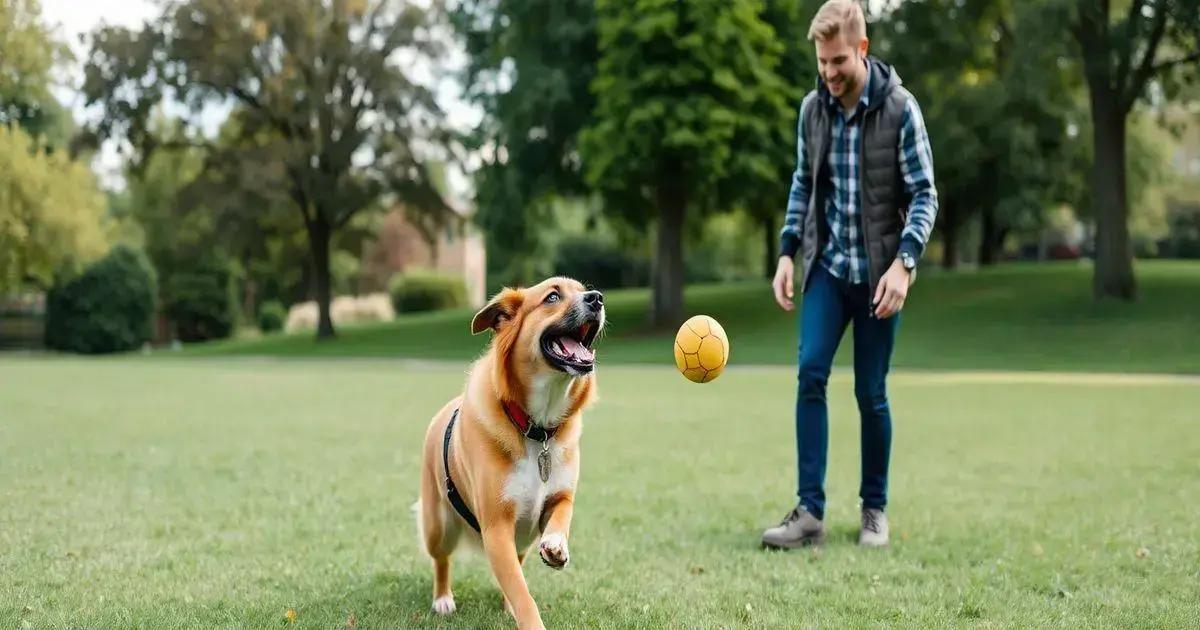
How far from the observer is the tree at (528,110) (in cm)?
2842

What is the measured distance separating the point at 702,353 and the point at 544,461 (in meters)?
1.04

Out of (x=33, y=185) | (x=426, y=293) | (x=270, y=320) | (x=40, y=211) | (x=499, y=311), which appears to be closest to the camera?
(x=499, y=311)

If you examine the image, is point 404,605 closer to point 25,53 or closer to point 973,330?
point 973,330

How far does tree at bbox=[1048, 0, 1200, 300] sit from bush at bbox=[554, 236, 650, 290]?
89.6ft

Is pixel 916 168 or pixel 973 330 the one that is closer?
pixel 916 168

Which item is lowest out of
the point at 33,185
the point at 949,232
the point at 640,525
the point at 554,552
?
the point at 640,525

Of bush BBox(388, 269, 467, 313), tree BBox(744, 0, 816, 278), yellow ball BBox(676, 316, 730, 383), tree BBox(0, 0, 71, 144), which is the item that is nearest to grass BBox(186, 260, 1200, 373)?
tree BBox(744, 0, 816, 278)

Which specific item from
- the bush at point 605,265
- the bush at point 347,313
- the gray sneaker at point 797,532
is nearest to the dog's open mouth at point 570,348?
the gray sneaker at point 797,532

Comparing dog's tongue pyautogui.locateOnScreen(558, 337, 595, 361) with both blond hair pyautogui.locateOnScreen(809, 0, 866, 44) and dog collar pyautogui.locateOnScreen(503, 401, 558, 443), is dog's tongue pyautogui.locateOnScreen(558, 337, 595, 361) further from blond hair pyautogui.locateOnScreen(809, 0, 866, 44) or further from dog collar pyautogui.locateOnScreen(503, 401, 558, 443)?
blond hair pyautogui.locateOnScreen(809, 0, 866, 44)

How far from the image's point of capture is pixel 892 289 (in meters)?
4.84

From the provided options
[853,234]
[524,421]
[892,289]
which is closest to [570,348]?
[524,421]

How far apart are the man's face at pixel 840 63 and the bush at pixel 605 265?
46258 mm

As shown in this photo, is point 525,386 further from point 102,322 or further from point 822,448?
point 102,322

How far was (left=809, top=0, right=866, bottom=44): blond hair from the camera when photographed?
4906mm
